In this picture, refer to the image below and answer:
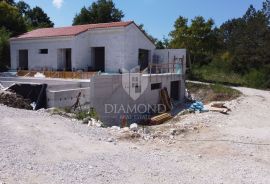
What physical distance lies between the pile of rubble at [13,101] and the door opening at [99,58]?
13.6 meters

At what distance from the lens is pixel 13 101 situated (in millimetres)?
14430

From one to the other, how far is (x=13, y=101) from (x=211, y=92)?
708 inches

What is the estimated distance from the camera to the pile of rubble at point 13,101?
1432 centimetres

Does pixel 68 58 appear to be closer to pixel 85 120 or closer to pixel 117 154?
pixel 85 120

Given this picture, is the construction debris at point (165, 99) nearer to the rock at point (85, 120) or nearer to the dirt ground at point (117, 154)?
the dirt ground at point (117, 154)

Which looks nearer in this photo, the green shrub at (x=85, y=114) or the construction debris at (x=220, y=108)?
the green shrub at (x=85, y=114)

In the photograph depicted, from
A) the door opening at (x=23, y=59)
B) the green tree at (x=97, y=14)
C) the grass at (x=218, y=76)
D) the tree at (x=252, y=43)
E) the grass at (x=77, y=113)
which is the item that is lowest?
the grass at (x=77, y=113)

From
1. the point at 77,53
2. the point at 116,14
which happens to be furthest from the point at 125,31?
the point at 116,14

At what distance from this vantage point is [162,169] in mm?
8672

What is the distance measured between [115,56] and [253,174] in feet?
60.7

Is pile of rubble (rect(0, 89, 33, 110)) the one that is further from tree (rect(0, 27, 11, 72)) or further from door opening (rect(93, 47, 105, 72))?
tree (rect(0, 27, 11, 72))
